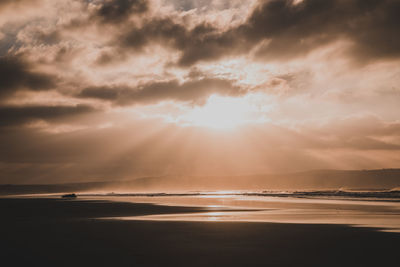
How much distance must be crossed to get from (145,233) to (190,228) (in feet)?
10.8

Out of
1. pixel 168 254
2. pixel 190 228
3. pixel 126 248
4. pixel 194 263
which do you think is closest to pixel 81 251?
pixel 126 248

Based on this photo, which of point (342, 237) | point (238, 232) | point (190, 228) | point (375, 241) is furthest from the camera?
point (190, 228)

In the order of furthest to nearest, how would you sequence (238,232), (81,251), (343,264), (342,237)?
(238,232), (342,237), (81,251), (343,264)

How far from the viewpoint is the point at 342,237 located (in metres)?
18.2

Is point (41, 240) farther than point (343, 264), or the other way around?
point (41, 240)

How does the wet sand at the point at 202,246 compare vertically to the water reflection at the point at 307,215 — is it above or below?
above

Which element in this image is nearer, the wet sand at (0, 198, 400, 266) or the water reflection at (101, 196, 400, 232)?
the wet sand at (0, 198, 400, 266)

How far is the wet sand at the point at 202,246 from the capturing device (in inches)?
499

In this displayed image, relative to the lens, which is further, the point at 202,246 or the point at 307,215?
the point at 307,215

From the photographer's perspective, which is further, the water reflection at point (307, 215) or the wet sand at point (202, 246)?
the water reflection at point (307, 215)

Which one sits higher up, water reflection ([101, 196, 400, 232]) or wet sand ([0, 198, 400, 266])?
wet sand ([0, 198, 400, 266])

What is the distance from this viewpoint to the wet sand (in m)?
12.7

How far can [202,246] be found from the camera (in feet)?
51.4

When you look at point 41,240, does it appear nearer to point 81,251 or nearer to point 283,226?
point 81,251
